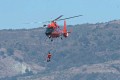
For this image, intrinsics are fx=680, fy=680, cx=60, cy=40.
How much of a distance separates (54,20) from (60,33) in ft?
9.47

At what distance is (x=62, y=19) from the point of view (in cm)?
12025

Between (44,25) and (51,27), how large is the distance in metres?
2.69

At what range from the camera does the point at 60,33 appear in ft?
415

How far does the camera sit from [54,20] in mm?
125438

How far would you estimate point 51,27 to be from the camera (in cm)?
12481

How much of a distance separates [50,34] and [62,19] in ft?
14.9

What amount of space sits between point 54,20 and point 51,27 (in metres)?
1.54

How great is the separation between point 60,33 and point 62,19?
6.83 meters

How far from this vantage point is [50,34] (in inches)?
4852

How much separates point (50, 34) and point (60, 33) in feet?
12.6

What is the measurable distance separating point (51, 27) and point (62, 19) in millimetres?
5157

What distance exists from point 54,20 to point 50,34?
347 centimetres
